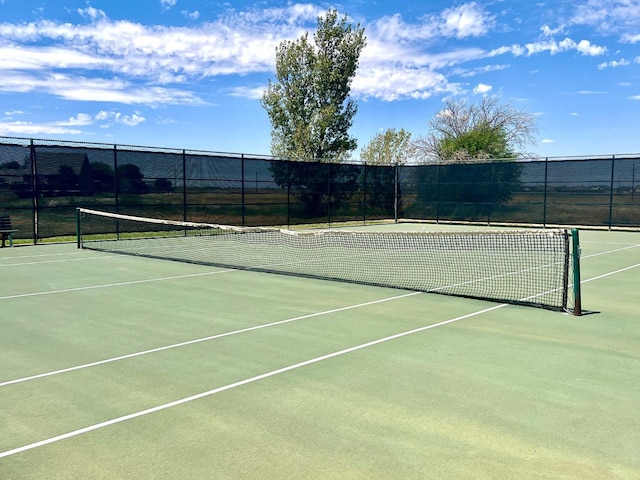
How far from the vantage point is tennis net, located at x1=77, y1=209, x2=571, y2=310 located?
27.1ft

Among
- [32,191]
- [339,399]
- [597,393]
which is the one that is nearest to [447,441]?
[339,399]

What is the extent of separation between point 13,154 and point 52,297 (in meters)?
8.98

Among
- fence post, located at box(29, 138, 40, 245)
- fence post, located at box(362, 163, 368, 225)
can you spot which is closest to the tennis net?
fence post, located at box(29, 138, 40, 245)

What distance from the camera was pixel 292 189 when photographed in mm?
21641

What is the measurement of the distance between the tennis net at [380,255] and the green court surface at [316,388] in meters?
0.96

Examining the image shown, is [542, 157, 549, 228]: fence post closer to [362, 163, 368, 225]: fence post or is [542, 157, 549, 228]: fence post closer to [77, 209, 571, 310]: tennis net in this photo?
[77, 209, 571, 310]: tennis net

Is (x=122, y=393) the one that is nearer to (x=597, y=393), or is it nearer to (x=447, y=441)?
(x=447, y=441)

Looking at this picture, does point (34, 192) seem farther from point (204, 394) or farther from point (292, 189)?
point (204, 394)

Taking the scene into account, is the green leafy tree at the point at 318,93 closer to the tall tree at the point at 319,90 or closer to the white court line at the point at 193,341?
the tall tree at the point at 319,90

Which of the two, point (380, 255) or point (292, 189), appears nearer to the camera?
point (380, 255)

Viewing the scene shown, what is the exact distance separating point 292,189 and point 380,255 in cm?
961

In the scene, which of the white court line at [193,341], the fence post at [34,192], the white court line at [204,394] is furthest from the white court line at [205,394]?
the fence post at [34,192]

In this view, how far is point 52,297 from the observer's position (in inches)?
301

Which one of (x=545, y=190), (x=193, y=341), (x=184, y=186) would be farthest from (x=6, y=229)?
(x=545, y=190)
